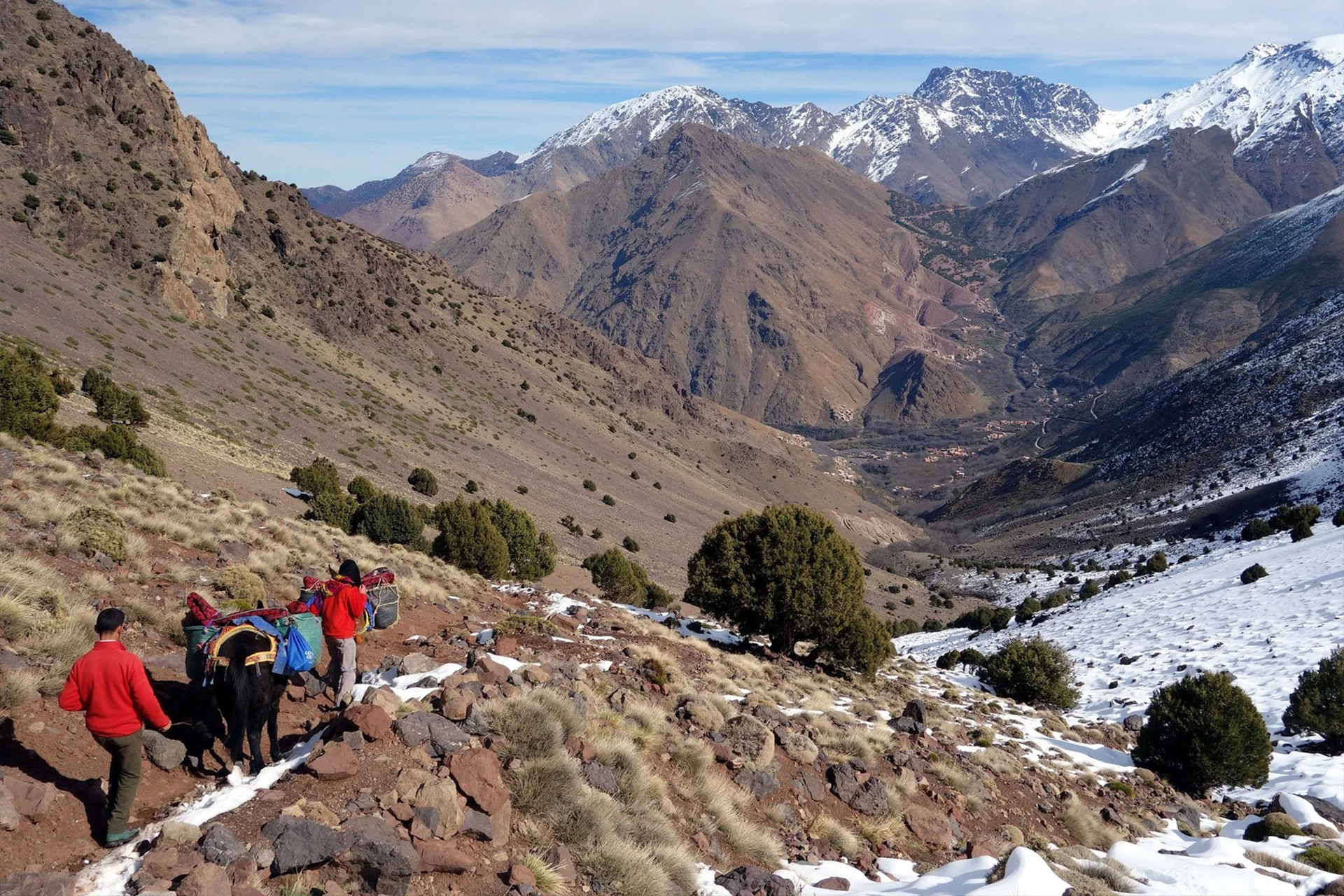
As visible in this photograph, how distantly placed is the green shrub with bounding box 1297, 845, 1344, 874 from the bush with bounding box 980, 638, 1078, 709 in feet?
47.8

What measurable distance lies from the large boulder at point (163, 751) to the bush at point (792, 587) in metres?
16.7

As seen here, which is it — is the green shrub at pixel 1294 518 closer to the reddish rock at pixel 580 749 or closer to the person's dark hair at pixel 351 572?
the reddish rock at pixel 580 749

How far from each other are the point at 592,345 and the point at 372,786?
126 m

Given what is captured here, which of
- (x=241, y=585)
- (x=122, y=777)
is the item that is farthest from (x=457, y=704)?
(x=241, y=585)

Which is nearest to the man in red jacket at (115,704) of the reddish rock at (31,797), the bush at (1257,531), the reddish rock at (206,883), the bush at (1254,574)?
the reddish rock at (31,797)

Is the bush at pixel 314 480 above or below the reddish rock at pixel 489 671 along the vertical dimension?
below

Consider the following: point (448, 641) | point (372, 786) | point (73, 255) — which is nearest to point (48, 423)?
point (448, 641)

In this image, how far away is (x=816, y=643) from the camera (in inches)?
923

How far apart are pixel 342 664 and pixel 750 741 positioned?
5723 mm

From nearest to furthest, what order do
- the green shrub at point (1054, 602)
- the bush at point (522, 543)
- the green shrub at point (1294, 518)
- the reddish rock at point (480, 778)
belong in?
the reddish rock at point (480, 778) → the bush at point (522, 543) → the green shrub at point (1294, 518) → the green shrub at point (1054, 602)

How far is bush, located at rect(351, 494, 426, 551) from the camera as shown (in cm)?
2633

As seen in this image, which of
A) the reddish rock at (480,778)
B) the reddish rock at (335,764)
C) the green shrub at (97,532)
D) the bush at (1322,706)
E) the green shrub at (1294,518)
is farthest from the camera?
the green shrub at (1294,518)

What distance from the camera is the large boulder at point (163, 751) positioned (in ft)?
25.0

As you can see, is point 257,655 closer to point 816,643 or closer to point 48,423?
point 48,423
